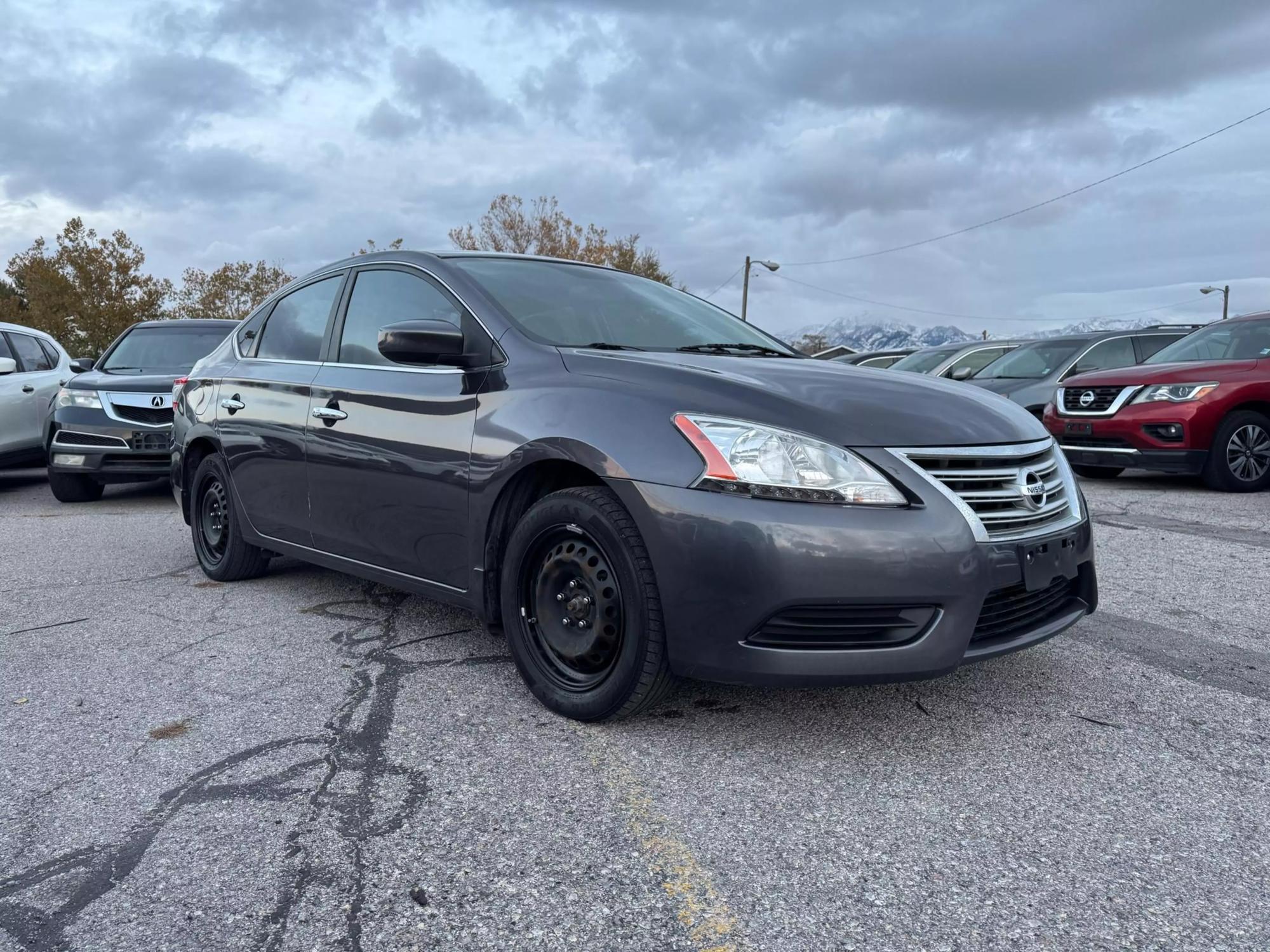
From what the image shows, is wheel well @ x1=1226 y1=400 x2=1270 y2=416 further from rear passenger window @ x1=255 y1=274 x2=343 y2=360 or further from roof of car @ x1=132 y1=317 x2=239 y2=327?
roof of car @ x1=132 y1=317 x2=239 y2=327

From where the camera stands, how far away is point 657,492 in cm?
277

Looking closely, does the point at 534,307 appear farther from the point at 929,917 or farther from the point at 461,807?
the point at 929,917

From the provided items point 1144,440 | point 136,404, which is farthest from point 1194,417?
point 136,404

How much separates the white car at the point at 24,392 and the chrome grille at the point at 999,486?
8161 mm

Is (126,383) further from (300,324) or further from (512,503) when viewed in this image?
(512,503)

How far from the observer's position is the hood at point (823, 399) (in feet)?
9.20

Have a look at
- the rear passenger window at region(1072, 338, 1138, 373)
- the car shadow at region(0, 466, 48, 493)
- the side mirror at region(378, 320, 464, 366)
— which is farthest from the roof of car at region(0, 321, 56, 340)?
the rear passenger window at region(1072, 338, 1138, 373)

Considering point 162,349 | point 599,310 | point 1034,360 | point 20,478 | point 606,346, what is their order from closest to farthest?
point 606,346 < point 599,310 < point 162,349 < point 20,478 < point 1034,360

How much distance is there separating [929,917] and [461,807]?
3.74 ft

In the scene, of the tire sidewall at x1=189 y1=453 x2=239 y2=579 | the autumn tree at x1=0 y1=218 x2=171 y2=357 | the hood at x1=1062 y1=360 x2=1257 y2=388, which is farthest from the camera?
the autumn tree at x1=0 y1=218 x2=171 y2=357

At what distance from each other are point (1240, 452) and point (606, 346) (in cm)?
711

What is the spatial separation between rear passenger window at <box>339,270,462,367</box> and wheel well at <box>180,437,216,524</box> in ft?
4.77

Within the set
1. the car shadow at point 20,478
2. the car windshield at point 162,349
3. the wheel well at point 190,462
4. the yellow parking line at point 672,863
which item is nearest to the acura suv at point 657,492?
the yellow parking line at point 672,863

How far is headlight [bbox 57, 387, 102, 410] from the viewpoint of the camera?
8273 mm
